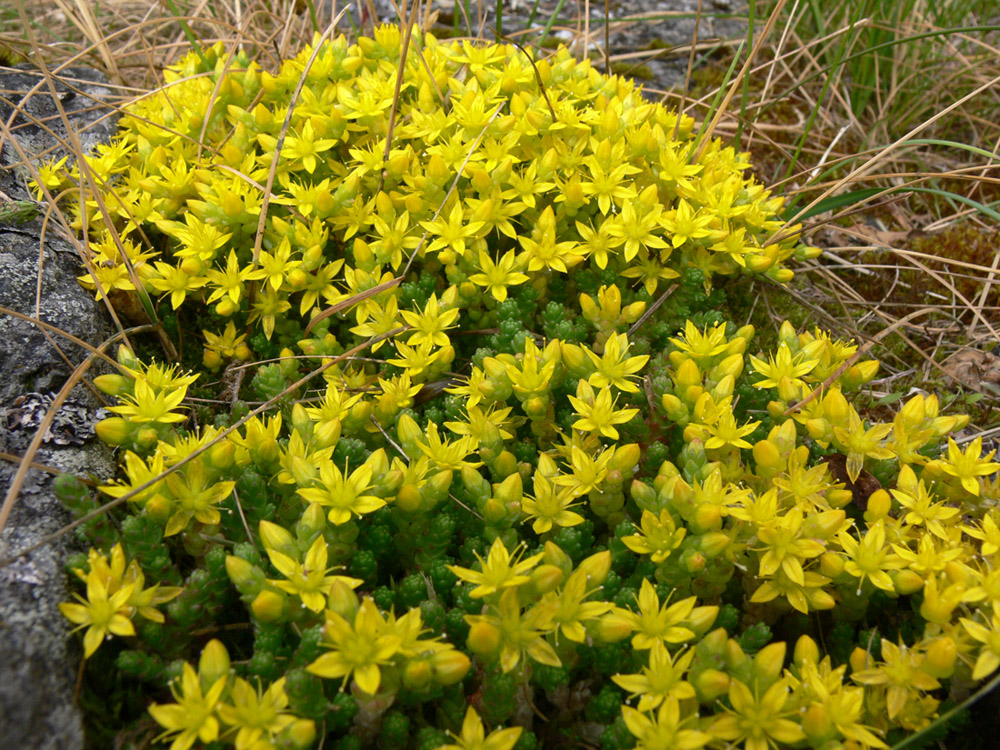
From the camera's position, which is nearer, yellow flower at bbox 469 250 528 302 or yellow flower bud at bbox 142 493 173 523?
yellow flower bud at bbox 142 493 173 523

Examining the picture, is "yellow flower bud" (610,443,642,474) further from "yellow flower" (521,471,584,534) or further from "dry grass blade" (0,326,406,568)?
"dry grass blade" (0,326,406,568)

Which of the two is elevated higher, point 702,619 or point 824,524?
point 824,524

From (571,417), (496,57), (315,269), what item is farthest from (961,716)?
(496,57)

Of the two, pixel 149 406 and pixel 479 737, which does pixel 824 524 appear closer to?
pixel 479 737

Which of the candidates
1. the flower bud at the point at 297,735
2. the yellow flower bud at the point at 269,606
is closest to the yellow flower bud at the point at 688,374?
the yellow flower bud at the point at 269,606

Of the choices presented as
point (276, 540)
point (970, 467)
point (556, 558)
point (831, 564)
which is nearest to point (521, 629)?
point (556, 558)

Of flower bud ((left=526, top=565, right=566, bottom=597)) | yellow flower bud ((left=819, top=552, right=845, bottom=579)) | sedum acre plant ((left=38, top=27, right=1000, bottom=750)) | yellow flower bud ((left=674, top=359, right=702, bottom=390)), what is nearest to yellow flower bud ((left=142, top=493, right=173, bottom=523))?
sedum acre plant ((left=38, top=27, right=1000, bottom=750))

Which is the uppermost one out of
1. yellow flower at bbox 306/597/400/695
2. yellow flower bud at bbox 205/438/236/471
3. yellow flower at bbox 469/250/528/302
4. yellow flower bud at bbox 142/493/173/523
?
yellow flower at bbox 469/250/528/302
